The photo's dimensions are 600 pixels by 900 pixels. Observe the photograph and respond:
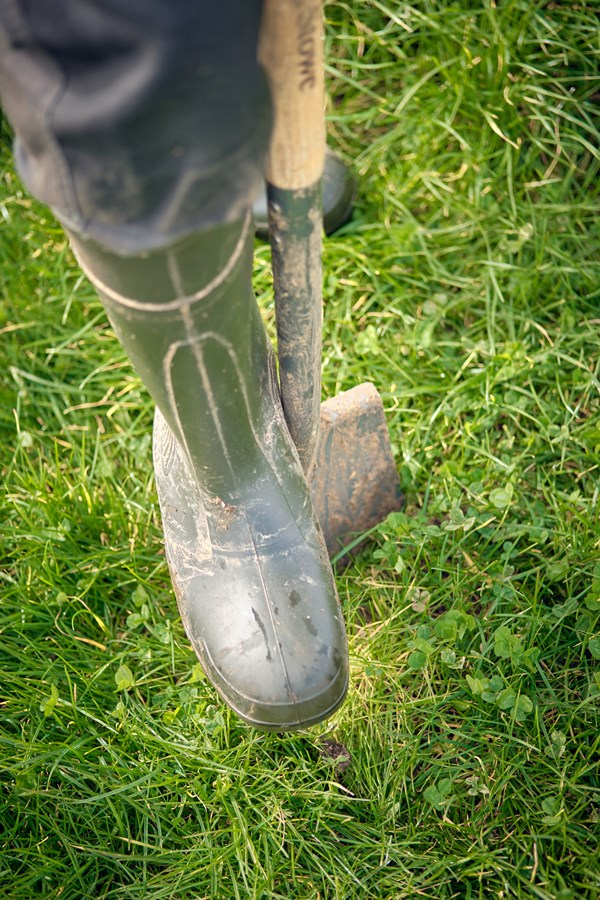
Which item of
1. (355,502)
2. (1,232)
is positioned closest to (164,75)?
(355,502)

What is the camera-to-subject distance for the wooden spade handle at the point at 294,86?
2.93ft

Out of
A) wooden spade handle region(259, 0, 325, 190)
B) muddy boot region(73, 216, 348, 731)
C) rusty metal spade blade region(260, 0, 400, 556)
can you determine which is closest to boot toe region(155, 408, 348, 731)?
muddy boot region(73, 216, 348, 731)

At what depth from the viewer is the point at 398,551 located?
5.60 feet

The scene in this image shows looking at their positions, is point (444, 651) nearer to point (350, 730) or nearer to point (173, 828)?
point (350, 730)

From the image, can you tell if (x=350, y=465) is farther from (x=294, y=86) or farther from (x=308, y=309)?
(x=294, y=86)

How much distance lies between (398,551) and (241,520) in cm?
48

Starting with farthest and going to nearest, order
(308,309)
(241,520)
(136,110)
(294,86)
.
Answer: (241,520) → (308,309) → (294,86) → (136,110)

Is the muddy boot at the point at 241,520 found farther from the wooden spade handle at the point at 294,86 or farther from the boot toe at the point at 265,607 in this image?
the wooden spade handle at the point at 294,86

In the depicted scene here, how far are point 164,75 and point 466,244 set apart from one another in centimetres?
155

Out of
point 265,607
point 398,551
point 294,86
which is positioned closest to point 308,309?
point 294,86

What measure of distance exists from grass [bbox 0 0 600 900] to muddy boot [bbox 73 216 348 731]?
0.85 ft

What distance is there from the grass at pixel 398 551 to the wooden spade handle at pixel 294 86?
2.86 ft

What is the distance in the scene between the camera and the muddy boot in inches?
44.0

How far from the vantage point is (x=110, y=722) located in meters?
1.57
